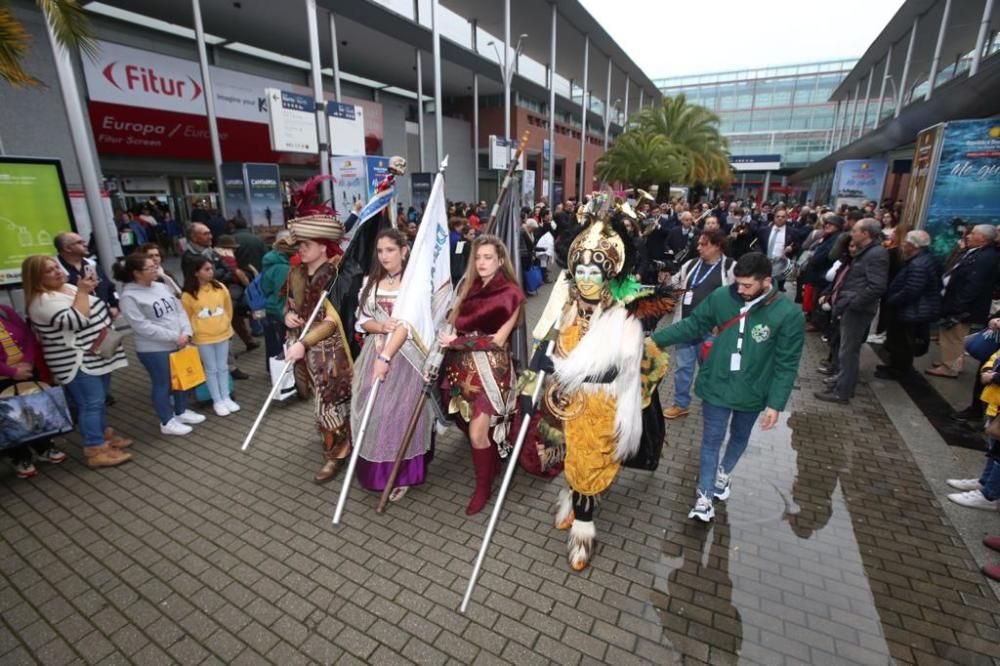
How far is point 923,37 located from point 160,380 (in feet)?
111

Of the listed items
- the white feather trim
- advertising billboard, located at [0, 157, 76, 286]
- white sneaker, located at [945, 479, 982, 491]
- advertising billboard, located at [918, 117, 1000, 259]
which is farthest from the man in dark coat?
advertising billboard, located at [0, 157, 76, 286]

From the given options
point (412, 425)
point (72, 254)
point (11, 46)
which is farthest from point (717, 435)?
point (11, 46)

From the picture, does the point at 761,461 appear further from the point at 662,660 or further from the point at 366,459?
the point at 366,459

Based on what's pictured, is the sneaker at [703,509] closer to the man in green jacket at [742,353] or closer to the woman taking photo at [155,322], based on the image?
the man in green jacket at [742,353]

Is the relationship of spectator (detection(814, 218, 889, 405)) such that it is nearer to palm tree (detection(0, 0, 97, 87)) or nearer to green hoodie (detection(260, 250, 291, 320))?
green hoodie (detection(260, 250, 291, 320))

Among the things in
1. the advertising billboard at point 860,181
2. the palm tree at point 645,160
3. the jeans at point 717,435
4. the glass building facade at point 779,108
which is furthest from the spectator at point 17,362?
the glass building facade at point 779,108

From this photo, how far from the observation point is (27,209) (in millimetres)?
5500

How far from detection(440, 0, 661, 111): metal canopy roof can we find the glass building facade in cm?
2681

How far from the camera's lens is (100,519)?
3605 millimetres

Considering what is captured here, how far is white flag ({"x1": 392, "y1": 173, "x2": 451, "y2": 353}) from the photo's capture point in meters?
3.62

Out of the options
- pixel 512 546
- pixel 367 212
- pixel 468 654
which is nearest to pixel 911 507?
pixel 512 546

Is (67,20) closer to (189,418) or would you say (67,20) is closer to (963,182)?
(189,418)

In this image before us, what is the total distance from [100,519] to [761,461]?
550 centimetres

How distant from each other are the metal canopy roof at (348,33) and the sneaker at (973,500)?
1636cm
